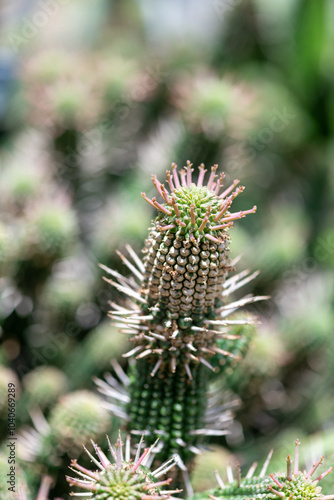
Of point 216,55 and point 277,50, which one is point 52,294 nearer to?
point 216,55

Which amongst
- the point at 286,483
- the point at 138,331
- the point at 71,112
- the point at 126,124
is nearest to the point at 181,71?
the point at 126,124

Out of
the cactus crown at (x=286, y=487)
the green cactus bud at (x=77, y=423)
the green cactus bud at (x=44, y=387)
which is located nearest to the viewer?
the cactus crown at (x=286, y=487)

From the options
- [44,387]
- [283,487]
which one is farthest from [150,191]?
[283,487]

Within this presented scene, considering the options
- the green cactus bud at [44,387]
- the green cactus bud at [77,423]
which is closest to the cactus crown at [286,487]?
the green cactus bud at [77,423]

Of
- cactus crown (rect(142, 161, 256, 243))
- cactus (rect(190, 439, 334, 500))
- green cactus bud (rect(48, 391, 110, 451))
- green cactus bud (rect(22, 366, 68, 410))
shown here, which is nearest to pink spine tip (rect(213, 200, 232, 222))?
cactus crown (rect(142, 161, 256, 243))

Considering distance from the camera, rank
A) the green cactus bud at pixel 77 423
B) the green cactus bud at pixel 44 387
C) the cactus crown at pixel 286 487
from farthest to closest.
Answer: the green cactus bud at pixel 44 387, the green cactus bud at pixel 77 423, the cactus crown at pixel 286 487

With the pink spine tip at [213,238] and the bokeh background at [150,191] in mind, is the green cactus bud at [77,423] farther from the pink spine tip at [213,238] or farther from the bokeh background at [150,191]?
the pink spine tip at [213,238]

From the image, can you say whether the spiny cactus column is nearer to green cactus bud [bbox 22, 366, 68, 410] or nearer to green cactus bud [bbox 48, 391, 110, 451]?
green cactus bud [bbox 48, 391, 110, 451]
